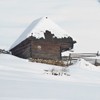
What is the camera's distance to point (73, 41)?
30125 mm

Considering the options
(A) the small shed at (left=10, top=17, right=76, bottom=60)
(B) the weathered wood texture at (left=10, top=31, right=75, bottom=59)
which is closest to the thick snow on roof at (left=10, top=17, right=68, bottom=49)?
(A) the small shed at (left=10, top=17, right=76, bottom=60)

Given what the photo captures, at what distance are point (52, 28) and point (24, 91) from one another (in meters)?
22.1

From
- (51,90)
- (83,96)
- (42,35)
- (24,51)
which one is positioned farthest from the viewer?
(24,51)

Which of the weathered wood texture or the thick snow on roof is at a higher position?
the thick snow on roof

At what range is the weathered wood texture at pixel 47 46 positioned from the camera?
30.1 metres

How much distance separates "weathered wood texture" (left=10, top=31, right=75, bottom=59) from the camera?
30.1 meters

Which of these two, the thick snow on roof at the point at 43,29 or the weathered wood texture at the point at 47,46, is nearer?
the thick snow on roof at the point at 43,29

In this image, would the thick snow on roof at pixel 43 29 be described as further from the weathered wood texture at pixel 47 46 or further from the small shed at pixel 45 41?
the weathered wood texture at pixel 47 46

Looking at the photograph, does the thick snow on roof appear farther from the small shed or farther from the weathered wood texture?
the weathered wood texture

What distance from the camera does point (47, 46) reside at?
100ft

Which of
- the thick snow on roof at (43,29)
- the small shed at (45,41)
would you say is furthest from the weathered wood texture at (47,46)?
the thick snow on roof at (43,29)

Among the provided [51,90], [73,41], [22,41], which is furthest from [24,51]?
[51,90]

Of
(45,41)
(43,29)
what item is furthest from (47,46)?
(43,29)

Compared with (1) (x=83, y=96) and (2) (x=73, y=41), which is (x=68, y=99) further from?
(2) (x=73, y=41)
